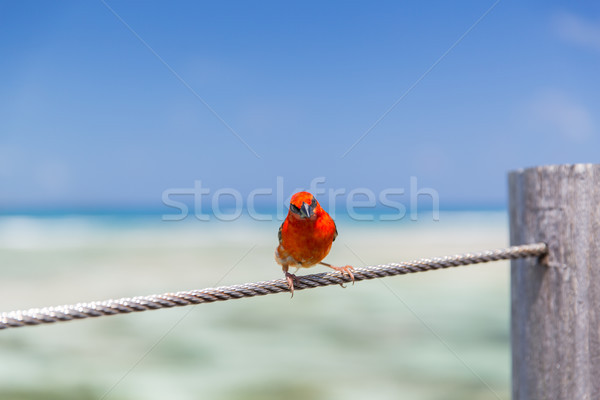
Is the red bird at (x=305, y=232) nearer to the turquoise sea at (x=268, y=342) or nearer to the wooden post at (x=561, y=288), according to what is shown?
the wooden post at (x=561, y=288)

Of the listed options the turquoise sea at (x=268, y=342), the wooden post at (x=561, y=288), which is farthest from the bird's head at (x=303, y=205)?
the turquoise sea at (x=268, y=342)

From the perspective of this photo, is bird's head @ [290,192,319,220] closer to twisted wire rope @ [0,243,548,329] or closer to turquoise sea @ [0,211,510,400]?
twisted wire rope @ [0,243,548,329]

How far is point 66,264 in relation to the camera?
1323 cm

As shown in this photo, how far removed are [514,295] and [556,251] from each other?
0.23 metres

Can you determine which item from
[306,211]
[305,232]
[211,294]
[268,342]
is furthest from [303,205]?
[268,342]

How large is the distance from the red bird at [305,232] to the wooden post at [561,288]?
92 cm

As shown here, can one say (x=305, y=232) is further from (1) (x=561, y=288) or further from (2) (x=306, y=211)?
(1) (x=561, y=288)

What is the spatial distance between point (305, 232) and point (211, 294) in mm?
962

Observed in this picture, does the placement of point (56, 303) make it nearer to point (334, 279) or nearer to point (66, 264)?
point (66, 264)

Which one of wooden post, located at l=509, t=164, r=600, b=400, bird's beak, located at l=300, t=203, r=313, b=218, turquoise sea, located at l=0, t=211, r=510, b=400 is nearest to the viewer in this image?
wooden post, located at l=509, t=164, r=600, b=400

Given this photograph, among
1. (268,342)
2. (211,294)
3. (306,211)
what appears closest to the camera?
(211,294)

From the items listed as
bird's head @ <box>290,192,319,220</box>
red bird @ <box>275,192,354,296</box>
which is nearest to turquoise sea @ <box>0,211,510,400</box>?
red bird @ <box>275,192,354,296</box>

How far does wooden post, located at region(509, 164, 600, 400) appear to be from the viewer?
1435 millimetres

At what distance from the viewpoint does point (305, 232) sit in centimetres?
233
